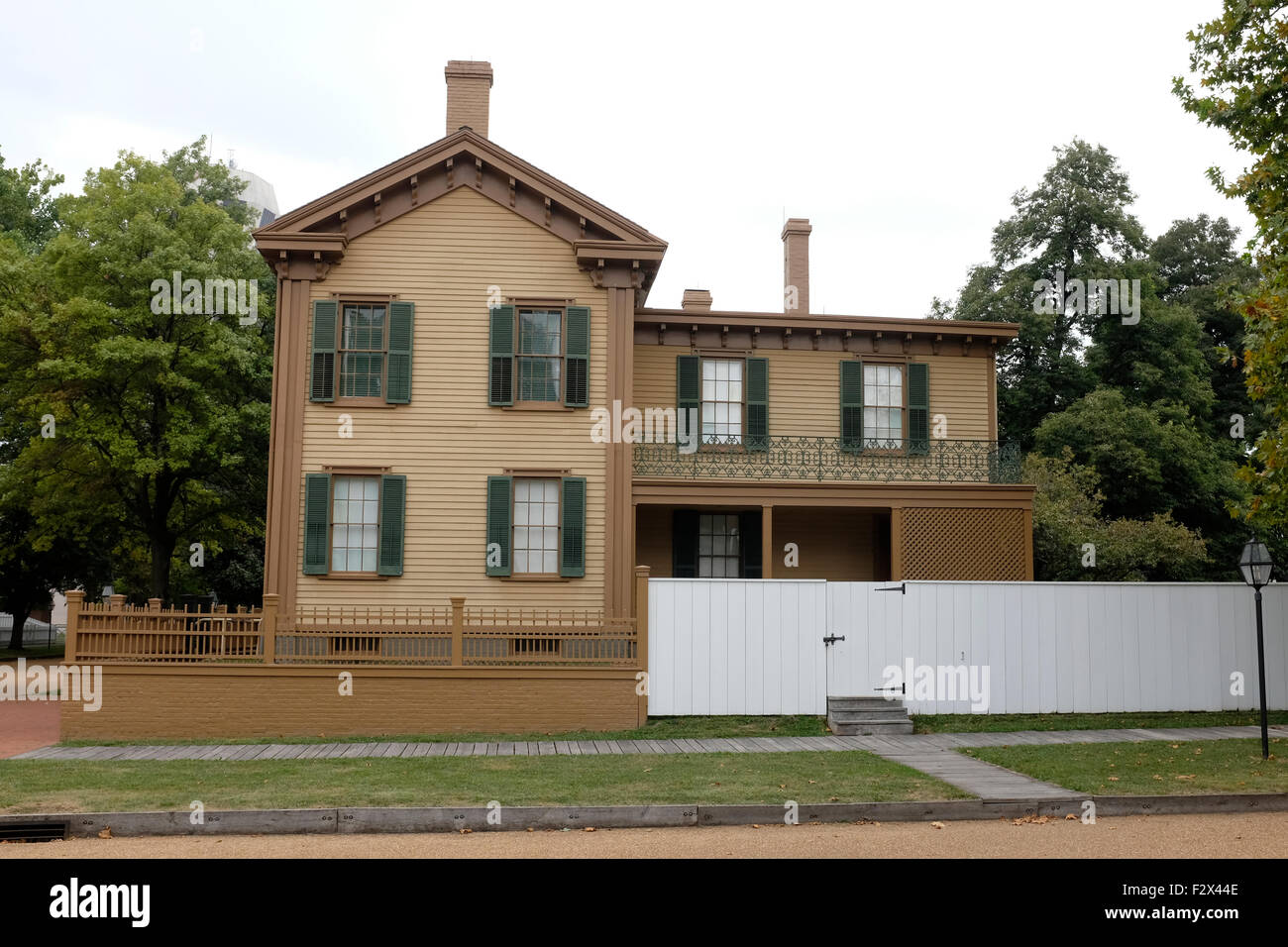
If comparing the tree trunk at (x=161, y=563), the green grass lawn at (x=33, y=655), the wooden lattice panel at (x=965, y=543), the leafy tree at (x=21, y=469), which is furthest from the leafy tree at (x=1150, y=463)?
the green grass lawn at (x=33, y=655)

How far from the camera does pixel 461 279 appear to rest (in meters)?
20.1

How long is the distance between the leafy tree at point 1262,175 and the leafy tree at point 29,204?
110ft

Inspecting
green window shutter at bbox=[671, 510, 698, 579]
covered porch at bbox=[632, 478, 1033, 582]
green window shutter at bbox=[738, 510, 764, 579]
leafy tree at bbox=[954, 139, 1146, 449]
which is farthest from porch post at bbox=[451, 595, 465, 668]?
leafy tree at bbox=[954, 139, 1146, 449]

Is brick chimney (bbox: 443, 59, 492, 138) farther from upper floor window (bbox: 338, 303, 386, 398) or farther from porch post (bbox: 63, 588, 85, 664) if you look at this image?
porch post (bbox: 63, 588, 85, 664)

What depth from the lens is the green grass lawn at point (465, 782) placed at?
10.4m

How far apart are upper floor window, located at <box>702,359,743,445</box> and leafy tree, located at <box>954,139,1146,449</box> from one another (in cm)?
1649

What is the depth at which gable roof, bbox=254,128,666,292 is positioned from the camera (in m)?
19.6

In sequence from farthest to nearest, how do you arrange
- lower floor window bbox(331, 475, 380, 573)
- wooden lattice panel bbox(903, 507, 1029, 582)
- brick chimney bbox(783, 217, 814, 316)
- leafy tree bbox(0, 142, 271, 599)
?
leafy tree bbox(0, 142, 271, 599), brick chimney bbox(783, 217, 814, 316), wooden lattice panel bbox(903, 507, 1029, 582), lower floor window bbox(331, 475, 380, 573)

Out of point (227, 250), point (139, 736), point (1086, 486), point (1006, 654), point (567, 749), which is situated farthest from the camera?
point (227, 250)

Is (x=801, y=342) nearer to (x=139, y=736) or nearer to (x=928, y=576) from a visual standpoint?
(x=928, y=576)

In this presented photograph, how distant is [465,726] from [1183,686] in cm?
1121

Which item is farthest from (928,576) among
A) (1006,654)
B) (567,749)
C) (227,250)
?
(227,250)

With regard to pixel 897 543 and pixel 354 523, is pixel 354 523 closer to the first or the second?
pixel 354 523
